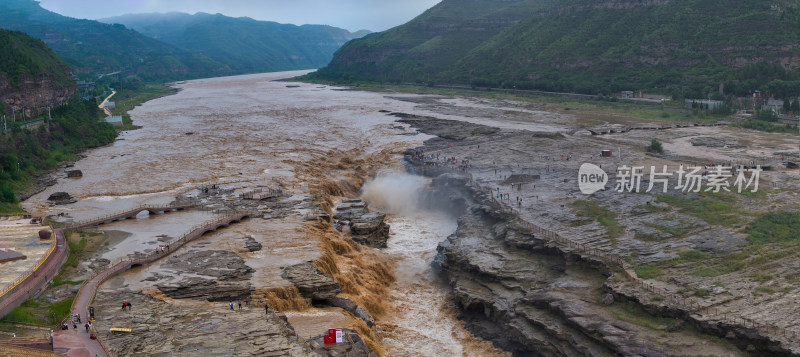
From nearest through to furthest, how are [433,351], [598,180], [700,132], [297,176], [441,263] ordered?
1. [433,351]
2. [441,263]
3. [598,180]
4. [297,176]
5. [700,132]

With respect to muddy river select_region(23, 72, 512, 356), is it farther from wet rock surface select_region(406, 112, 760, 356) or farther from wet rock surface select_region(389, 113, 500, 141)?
wet rock surface select_region(389, 113, 500, 141)

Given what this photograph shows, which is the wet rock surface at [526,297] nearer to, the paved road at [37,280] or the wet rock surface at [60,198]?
the paved road at [37,280]

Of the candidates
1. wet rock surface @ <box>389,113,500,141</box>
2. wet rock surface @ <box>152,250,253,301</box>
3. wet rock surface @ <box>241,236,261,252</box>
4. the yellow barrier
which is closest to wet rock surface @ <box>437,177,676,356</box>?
wet rock surface @ <box>241,236,261,252</box>

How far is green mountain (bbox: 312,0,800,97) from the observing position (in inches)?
4390

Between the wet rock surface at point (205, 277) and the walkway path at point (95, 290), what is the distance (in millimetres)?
1681

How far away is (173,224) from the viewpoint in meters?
46.0

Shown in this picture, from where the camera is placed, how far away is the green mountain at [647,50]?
111500 mm

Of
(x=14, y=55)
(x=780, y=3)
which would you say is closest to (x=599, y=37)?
(x=780, y=3)

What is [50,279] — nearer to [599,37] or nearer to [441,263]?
[441,263]

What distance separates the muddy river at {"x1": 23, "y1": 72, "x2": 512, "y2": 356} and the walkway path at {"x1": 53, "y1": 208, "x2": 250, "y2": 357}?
0.84 m

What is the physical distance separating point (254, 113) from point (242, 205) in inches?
2768

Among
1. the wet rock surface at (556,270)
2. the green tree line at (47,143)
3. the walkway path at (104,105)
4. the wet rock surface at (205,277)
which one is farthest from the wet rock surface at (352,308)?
the walkway path at (104,105)

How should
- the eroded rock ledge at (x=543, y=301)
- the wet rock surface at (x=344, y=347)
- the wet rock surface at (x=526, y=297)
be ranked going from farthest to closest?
the wet rock surface at (x=526, y=297), the wet rock surface at (x=344, y=347), the eroded rock ledge at (x=543, y=301)

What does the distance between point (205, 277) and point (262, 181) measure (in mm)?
25214
